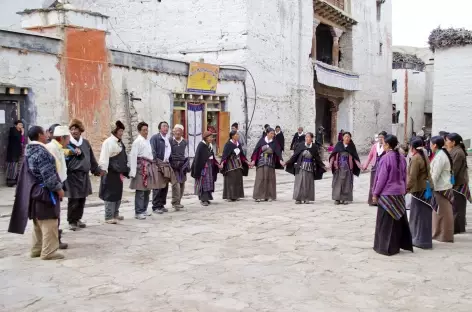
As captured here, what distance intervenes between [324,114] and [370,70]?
11.9 ft

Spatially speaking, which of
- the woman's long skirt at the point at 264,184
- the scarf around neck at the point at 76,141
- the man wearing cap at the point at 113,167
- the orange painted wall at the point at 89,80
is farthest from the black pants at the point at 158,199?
the orange painted wall at the point at 89,80

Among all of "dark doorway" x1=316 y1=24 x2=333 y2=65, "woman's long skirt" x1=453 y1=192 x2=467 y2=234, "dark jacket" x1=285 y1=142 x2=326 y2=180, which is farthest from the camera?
"dark doorway" x1=316 y1=24 x2=333 y2=65

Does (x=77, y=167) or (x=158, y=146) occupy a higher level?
(x=158, y=146)

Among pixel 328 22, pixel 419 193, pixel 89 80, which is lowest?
pixel 419 193

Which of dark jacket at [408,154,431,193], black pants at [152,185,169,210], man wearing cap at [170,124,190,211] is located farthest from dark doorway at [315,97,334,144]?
dark jacket at [408,154,431,193]

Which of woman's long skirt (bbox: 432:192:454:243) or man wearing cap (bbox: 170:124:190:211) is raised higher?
man wearing cap (bbox: 170:124:190:211)

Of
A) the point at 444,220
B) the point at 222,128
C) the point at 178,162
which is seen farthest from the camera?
the point at 222,128

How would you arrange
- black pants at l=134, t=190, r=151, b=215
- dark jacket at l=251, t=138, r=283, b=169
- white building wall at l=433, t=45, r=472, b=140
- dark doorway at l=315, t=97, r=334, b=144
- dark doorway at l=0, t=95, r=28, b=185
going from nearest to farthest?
black pants at l=134, t=190, r=151, b=215 → dark jacket at l=251, t=138, r=283, b=169 → dark doorway at l=0, t=95, r=28, b=185 → white building wall at l=433, t=45, r=472, b=140 → dark doorway at l=315, t=97, r=334, b=144

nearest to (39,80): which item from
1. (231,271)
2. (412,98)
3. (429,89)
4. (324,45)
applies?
(231,271)

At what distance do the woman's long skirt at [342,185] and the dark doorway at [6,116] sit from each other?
687 centimetres

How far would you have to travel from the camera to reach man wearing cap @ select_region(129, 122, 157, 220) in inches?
336

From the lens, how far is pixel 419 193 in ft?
22.9

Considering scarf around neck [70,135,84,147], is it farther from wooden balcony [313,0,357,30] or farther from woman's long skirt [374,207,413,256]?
wooden balcony [313,0,357,30]

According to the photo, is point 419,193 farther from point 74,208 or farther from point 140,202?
point 74,208
